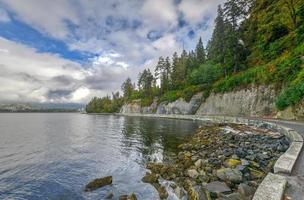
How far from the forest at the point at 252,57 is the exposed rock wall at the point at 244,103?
1.33 m

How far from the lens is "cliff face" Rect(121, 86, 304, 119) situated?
25047 mm

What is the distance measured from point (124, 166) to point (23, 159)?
8514 millimetres

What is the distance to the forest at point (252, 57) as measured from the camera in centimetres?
2475

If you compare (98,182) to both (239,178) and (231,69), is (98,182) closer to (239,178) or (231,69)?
(239,178)

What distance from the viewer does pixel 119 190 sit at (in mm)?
8781

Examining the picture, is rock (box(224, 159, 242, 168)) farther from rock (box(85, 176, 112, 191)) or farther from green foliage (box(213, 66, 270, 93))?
green foliage (box(213, 66, 270, 93))

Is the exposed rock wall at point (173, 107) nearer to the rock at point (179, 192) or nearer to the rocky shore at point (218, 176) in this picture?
the rocky shore at point (218, 176)

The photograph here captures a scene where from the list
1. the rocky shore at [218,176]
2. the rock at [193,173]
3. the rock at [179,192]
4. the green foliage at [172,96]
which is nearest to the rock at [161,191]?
the rocky shore at [218,176]

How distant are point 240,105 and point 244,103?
1.53 metres

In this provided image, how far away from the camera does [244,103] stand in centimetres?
3588

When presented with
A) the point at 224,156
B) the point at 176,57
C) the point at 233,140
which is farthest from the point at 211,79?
the point at 224,156

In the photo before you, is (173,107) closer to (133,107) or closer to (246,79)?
(246,79)

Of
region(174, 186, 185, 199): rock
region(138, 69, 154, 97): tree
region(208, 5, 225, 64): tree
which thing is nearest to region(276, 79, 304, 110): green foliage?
region(174, 186, 185, 199): rock

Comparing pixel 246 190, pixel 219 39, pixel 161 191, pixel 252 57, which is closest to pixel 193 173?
pixel 161 191
